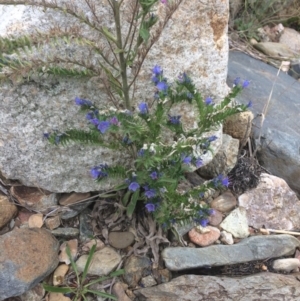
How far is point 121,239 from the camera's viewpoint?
278 centimetres

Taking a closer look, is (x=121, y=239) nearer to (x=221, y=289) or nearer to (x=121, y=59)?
(x=221, y=289)

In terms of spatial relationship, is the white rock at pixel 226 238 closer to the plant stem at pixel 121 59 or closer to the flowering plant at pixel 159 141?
the flowering plant at pixel 159 141

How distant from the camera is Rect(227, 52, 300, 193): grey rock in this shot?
10.5 ft

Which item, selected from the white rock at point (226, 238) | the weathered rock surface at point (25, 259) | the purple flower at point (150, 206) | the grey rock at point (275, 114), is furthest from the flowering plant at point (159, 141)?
the grey rock at point (275, 114)

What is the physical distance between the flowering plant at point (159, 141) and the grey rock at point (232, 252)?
20cm

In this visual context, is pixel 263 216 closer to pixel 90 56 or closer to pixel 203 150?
pixel 203 150

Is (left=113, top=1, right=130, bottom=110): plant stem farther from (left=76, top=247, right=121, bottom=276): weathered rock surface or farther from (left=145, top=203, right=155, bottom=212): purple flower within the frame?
(left=76, top=247, right=121, bottom=276): weathered rock surface

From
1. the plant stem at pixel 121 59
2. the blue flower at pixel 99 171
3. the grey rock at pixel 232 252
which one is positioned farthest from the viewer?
the grey rock at pixel 232 252

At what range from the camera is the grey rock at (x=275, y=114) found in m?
3.21

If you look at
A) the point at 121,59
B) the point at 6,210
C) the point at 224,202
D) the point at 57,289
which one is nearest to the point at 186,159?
the point at 121,59

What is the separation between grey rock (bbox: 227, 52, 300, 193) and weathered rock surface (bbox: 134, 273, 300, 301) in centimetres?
82

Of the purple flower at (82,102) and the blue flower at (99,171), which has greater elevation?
the purple flower at (82,102)

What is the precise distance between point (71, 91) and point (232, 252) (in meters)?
1.21

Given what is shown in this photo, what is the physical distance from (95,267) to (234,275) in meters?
0.74
